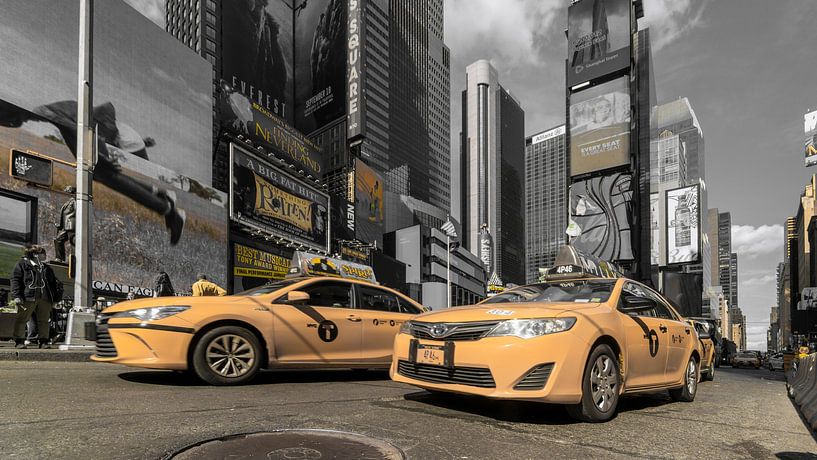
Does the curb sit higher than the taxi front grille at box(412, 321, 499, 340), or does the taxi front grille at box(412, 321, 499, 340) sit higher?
the taxi front grille at box(412, 321, 499, 340)

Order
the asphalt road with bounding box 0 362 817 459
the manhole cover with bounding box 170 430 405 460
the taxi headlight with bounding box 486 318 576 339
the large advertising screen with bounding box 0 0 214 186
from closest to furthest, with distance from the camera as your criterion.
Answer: the manhole cover with bounding box 170 430 405 460
the asphalt road with bounding box 0 362 817 459
the taxi headlight with bounding box 486 318 576 339
the large advertising screen with bounding box 0 0 214 186

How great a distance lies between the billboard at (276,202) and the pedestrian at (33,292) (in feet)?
89.3

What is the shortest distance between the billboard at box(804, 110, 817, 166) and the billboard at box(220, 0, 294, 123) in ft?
250

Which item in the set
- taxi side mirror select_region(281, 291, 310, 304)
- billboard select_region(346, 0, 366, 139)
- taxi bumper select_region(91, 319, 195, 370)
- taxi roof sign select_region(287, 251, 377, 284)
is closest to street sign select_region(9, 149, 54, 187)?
taxi roof sign select_region(287, 251, 377, 284)

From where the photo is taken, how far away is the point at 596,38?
221 feet

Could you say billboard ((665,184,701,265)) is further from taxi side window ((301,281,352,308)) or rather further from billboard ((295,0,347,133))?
Answer: taxi side window ((301,281,352,308))

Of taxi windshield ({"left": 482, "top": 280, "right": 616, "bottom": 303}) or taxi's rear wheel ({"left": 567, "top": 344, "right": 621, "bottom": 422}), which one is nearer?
taxi's rear wheel ({"left": 567, "top": 344, "right": 621, "bottom": 422})

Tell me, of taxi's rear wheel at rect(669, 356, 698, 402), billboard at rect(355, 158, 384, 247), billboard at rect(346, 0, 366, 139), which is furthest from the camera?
billboard at rect(346, 0, 366, 139)

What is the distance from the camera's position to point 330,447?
3.09 metres

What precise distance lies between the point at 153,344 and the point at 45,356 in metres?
3.82

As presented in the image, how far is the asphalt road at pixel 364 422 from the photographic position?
10.5 feet

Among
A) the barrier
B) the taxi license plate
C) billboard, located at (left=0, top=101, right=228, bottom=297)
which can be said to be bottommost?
the barrier

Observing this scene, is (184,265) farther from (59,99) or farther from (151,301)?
(151,301)

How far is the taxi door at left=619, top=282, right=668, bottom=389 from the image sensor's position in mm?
5057
